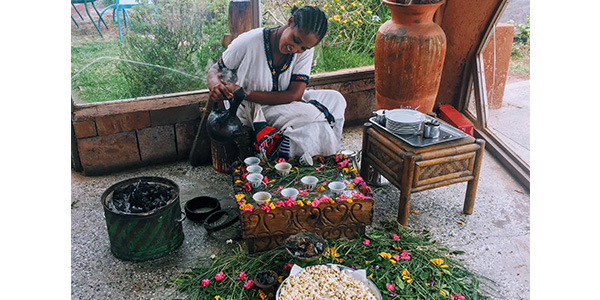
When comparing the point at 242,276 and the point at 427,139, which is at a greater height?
the point at 427,139

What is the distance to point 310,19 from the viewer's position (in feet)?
9.96

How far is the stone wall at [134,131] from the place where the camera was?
356 centimetres

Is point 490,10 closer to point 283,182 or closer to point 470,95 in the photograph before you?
point 470,95

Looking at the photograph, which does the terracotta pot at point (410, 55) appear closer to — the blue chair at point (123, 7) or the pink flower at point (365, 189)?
the pink flower at point (365, 189)

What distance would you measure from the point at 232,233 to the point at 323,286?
3.27 ft

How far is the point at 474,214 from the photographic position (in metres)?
3.29

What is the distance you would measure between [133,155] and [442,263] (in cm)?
266

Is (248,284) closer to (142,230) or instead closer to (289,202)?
(289,202)

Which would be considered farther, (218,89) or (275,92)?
(275,92)

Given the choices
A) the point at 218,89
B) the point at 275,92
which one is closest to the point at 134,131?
the point at 218,89

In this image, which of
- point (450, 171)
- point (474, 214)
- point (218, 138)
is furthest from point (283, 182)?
point (474, 214)

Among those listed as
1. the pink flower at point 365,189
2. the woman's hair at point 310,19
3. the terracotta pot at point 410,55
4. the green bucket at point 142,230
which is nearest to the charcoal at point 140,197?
the green bucket at point 142,230

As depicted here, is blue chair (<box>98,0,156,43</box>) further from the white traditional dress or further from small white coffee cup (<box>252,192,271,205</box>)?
small white coffee cup (<box>252,192,271,205</box>)

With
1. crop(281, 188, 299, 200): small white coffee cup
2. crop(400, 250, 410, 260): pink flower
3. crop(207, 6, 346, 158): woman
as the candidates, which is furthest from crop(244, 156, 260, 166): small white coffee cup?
crop(400, 250, 410, 260): pink flower
